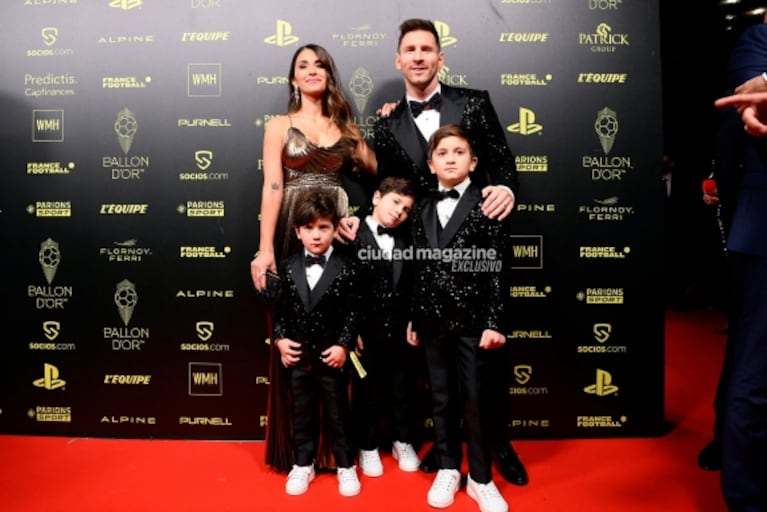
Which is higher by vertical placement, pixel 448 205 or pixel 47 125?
pixel 47 125

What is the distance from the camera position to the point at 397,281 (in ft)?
8.63

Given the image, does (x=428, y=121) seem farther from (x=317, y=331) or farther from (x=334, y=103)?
(x=317, y=331)

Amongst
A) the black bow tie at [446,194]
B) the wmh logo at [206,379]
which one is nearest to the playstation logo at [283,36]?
the black bow tie at [446,194]

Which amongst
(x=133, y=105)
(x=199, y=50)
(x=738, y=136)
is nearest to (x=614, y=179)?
(x=738, y=136)

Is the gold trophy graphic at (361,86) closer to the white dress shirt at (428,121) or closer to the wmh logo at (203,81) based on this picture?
the white dress shirt at (428,121)

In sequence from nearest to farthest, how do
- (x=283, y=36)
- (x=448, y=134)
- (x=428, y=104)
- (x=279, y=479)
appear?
(x=448, y=134) < (x=428, y=104) < (x=279, y=479) < (x=283, y=36)

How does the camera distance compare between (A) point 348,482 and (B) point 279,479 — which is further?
(B) point 279,479

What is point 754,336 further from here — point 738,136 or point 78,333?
point 78,333

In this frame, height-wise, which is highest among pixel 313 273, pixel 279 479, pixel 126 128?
pixel 126 128

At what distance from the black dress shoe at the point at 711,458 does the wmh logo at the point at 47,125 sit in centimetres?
393

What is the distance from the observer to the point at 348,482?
2.53 meters

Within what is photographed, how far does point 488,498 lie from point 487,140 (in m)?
1.60

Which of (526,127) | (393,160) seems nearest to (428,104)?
(393,160)

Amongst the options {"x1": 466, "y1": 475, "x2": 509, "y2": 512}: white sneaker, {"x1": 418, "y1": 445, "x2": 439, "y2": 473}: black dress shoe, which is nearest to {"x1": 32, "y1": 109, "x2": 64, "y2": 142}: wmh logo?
{"x1": 418, "y1": 445, "x2": 439, "y2": 473}: black dress shoe
